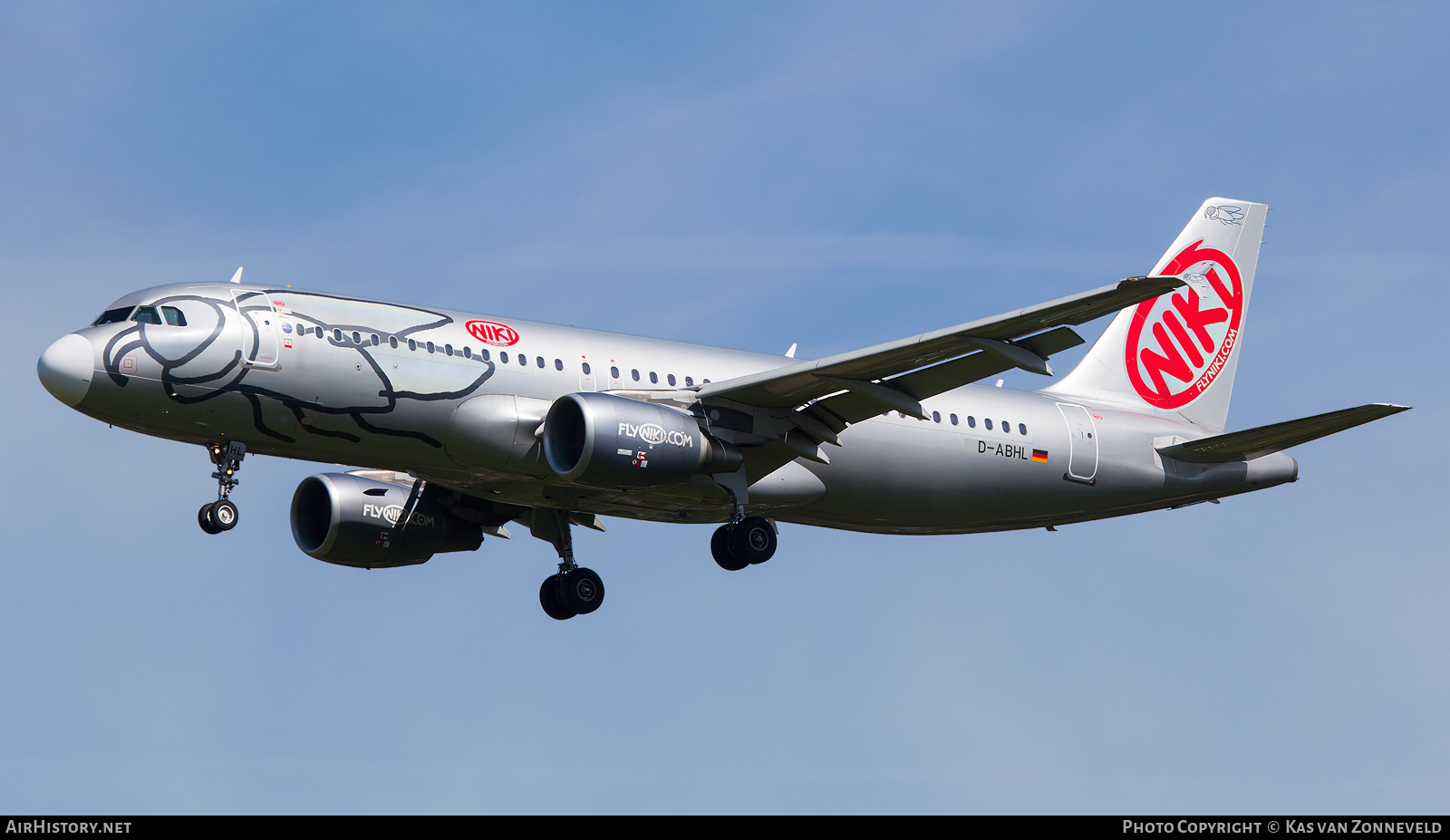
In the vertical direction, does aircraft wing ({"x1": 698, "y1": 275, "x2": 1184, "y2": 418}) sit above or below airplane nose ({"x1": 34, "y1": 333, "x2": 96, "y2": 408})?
above

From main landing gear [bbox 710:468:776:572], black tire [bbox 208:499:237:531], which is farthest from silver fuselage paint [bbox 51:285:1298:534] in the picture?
black tire [bbox 208:499:237:531]

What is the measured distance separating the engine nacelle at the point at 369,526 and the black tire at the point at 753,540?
6.67 m

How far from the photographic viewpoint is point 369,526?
117 ft

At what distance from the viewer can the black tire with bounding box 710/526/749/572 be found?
1297 inches

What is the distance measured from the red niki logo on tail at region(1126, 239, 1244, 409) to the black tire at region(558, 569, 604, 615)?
13.6 m

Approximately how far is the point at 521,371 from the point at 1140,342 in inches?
654

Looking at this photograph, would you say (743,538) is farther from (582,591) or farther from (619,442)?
(582,591)

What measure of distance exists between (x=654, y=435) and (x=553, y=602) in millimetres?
7358

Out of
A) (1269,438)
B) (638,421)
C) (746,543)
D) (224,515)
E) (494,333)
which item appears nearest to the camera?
(224,515)

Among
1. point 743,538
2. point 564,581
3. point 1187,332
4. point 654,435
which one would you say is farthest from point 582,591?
point 1187,332

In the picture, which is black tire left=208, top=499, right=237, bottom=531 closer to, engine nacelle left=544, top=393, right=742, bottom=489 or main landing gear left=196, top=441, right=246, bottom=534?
main landing gear left=196, top=441, right=246, bottom=534

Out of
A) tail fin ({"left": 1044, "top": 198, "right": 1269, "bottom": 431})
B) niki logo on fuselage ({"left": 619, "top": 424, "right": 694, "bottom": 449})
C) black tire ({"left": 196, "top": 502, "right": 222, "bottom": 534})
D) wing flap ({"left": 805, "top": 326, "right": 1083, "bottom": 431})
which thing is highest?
tail fin ({"left": 1044, "top": 198, "right": 1269, "bottom": 431})

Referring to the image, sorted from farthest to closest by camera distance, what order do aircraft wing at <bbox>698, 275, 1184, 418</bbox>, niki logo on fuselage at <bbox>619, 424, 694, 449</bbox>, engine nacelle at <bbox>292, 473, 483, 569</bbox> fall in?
engine nacelle at <bbox>292, 473, 483, 569</bbox>
niki logo on fuselage at <bbox>619, 424, 694, 449</bbox>
aircraft wing at <bbox>698, 275, 1184, 418</bbox>
